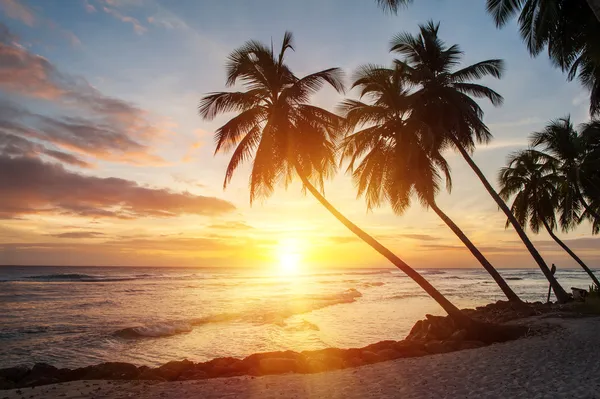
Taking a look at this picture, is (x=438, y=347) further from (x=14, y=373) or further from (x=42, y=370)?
(x=14, y=373)

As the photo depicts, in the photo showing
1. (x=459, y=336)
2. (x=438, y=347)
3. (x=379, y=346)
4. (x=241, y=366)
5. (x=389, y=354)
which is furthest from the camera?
(x=459, y=336)

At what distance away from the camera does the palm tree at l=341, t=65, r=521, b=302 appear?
52.9 ft

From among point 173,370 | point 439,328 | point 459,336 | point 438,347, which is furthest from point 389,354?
point 173,370

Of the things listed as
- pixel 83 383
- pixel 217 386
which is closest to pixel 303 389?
pixel 217 386

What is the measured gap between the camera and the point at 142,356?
44.4ft

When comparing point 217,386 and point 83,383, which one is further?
point 83,383

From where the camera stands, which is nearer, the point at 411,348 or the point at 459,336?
the point at 411,348

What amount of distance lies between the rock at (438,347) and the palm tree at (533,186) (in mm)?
17520

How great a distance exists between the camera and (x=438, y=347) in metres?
11.0

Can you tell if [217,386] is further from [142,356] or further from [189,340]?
[189,340]

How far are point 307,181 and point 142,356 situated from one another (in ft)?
26.9

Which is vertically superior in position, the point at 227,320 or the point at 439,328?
the point at 439,328

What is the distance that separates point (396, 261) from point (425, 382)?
618cm

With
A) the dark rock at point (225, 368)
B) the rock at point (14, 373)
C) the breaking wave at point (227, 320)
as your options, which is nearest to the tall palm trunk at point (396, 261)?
the dark rock at point (225, 368)
